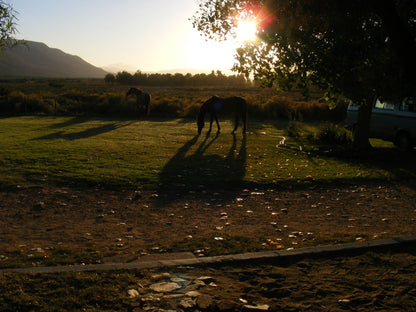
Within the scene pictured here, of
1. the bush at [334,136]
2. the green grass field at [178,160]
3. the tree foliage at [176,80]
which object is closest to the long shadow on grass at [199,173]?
the green grass field at [178,160]

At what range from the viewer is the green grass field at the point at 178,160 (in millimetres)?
9719

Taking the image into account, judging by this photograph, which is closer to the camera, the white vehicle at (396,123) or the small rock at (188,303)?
the small rock at (188,303)

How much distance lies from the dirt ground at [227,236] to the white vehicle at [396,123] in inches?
189

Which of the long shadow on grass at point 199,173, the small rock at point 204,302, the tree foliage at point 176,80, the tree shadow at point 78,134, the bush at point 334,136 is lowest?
the small rock at point 204,302

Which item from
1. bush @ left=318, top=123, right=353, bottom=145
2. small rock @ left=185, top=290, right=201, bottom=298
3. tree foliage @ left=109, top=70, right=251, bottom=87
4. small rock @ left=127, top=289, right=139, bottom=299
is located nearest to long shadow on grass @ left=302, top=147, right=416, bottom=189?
bush @ left=318, top=123, right=353, bottom=145

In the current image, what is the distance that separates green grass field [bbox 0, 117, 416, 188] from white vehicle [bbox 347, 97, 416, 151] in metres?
0.51

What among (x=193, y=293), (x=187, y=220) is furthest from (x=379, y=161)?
(x=193, y=293)

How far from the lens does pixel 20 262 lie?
465 cm

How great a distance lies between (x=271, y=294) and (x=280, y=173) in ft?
22.7

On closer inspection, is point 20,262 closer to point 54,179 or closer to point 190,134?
point 54,179

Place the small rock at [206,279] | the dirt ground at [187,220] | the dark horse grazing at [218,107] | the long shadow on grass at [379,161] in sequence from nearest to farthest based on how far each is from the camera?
the small rock at [206,279], the dirt ground at [187,220], the long shadow on grass at [379,161], the dark horse grazing at [218,107]

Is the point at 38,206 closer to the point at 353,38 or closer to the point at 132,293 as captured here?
the point at 132,293

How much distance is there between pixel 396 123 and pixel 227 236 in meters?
11.1

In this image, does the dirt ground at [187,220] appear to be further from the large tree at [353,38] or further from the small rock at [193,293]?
the large tree at [353,38]
